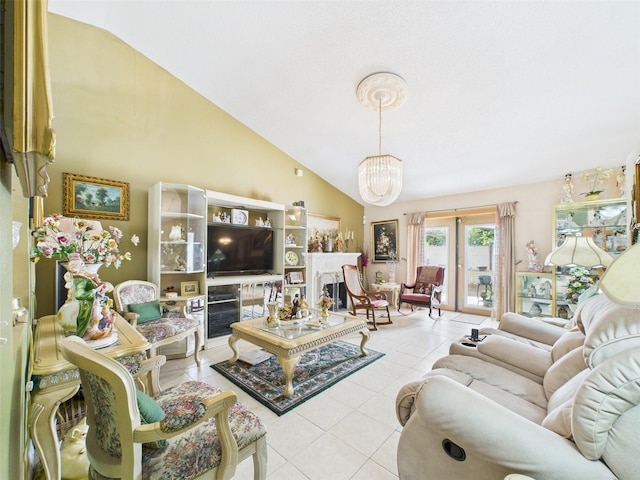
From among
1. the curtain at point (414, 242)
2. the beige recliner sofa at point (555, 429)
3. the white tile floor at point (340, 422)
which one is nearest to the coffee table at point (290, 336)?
the white tile floor at point (340, 422)

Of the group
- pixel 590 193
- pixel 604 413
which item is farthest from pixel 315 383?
pixel 590 193

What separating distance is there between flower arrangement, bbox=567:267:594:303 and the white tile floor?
1.90 m

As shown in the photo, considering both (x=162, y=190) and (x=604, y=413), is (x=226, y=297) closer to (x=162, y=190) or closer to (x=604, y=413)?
(x=162, y=190)

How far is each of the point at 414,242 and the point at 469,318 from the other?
182 centimetres

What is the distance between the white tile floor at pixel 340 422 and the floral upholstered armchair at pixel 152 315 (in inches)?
16.7

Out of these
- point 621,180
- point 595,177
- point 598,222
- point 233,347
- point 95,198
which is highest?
point 595,177

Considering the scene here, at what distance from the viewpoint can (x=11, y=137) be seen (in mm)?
603

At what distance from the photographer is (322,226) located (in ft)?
18.2

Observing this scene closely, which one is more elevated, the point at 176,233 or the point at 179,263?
the point at 176,233

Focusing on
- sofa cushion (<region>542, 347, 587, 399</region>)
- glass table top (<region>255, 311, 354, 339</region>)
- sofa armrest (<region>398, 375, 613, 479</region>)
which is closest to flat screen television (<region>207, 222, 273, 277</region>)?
glass table top (<region>255, 311, 354, 339</region>)

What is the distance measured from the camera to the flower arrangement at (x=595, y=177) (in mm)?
3429

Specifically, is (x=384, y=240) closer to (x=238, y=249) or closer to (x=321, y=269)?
(x=321, y=269)

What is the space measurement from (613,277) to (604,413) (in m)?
0.44

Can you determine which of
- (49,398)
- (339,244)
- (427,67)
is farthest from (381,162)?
(339,244)
